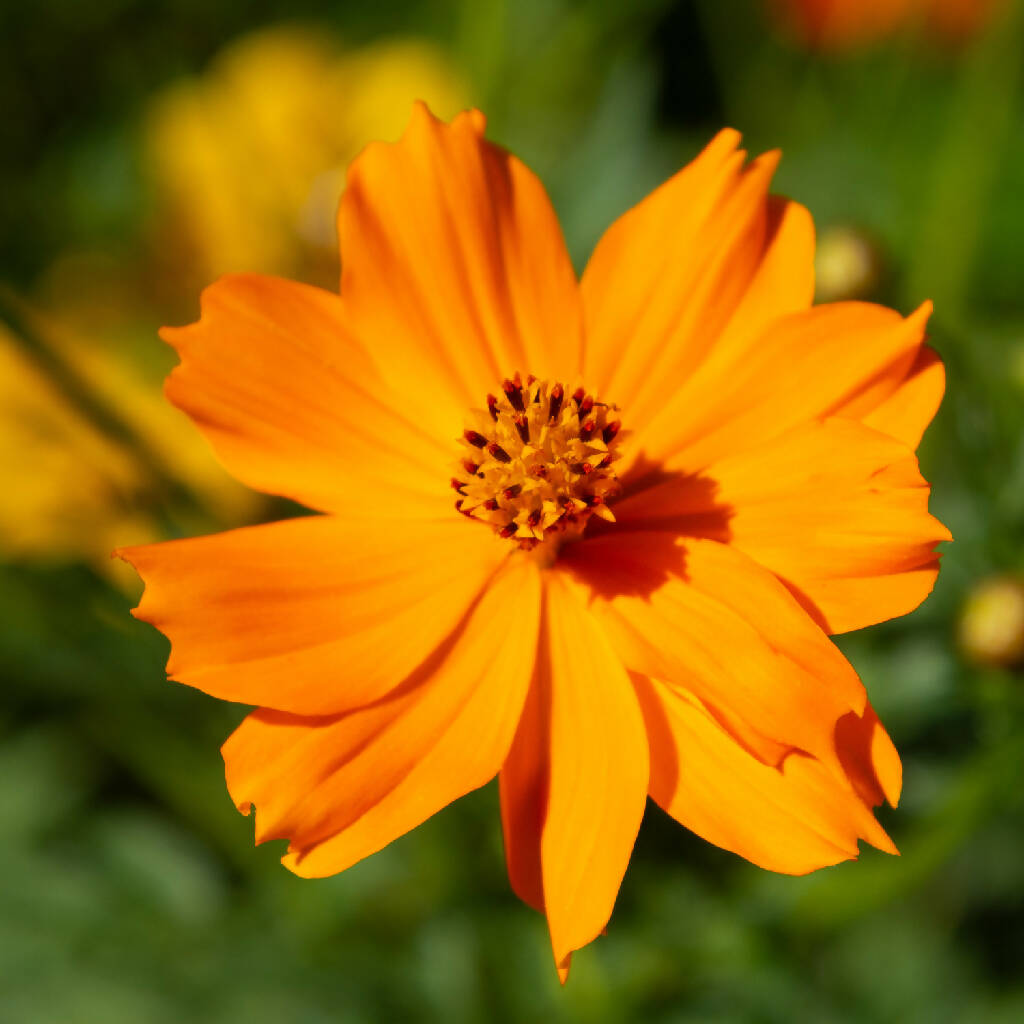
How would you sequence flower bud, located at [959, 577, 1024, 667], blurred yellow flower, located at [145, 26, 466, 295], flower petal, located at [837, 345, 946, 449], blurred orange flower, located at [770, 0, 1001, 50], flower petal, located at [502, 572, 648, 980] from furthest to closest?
blurred orange flower, located at [770, 0, 1001, 50] < blurred yellow flower, located at [145, 26, 466, 295] < flower bud, located at [959, 577, 1024, 667] < flower petal, located at [837, 345, 946, 449] < flower petal, located at [502, 572, 648, 980]

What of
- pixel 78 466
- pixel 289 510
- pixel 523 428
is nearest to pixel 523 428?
pixel 523 428

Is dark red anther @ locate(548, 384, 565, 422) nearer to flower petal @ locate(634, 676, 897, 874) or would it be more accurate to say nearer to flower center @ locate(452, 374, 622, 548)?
flower center @ locate(452, 374, 622, 548)

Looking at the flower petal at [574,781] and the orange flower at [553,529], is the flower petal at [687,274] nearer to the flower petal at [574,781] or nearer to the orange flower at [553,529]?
the orange flower at [553,529]

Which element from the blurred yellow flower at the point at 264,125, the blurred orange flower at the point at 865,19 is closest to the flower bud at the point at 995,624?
the blurred yellow flower at the point at 264,125

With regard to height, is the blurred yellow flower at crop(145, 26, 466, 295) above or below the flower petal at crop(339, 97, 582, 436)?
below

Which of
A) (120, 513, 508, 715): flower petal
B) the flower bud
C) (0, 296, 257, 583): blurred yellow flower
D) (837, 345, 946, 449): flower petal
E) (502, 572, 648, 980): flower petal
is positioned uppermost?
(837, 345, 946, 449): flower petal

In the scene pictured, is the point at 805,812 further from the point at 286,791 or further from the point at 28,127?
the point at 28,127

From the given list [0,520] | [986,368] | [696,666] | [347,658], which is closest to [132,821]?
[0,520]

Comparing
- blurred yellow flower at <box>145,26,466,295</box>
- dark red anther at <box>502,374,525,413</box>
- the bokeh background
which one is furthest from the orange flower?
blurred yellow flower at <box>145,26,466,295</box>
